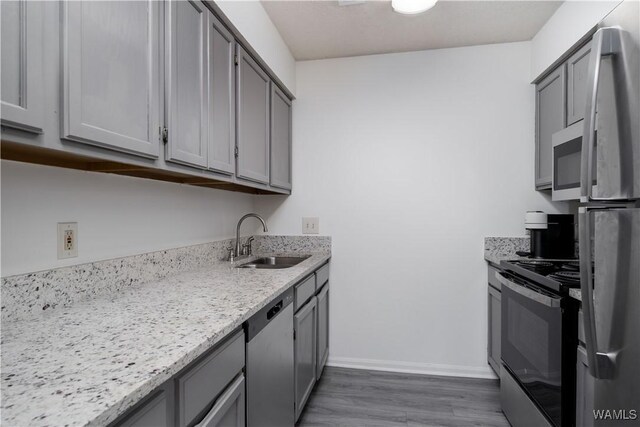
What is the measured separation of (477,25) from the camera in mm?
2160

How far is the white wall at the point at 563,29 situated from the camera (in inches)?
63.6

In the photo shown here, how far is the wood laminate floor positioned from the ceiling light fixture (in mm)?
2418

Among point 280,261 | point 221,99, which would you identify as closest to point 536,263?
point 280,261

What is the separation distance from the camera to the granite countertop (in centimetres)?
52

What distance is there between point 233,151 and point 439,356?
2131 millimetres

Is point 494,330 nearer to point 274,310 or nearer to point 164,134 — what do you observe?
point 274,310

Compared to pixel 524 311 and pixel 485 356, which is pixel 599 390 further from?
pixel 485 356

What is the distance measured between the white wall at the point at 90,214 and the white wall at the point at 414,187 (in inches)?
46.3

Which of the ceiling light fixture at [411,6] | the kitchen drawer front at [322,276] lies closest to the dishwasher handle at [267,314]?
the kitchen drawer front at [322,276]

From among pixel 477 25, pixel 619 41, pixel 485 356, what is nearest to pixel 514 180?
pixel 477 25

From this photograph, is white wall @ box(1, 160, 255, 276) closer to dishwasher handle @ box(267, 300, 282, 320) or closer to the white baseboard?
dishwasher handle @ box(267, 300, 282, 320)

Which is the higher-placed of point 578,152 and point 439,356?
point 578,152

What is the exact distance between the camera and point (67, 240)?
3.54 ft

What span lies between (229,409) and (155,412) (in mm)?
367
